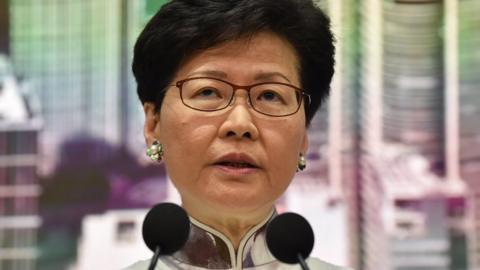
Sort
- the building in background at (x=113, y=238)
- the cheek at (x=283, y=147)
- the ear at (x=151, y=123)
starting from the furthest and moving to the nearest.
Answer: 1. the building in background at (x=113, y=238)
2. the ear at (x=151, y=123)
3. the cheek at (x=283, y=147)

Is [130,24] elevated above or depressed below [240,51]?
above

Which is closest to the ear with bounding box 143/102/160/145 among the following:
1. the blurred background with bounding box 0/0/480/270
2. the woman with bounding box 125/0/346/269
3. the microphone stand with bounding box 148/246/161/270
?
the woman with bounding box 125/0/346/269

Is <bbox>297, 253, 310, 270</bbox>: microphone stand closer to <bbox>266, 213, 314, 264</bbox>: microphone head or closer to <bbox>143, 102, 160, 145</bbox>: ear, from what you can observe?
<bbox>266, 213, 314, 264</bbox>: microphone head

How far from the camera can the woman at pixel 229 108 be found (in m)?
0.76

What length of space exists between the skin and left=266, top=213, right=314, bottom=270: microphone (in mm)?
67

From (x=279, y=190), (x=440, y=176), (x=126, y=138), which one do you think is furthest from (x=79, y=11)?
(x=279, y=190)

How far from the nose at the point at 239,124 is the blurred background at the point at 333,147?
1.03 m

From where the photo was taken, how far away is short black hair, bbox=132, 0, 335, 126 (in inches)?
31.2

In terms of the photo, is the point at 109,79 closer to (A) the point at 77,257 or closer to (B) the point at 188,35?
(A) the point at 77,257

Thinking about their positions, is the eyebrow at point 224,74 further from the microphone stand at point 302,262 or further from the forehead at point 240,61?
the microphone stand at point 302,262

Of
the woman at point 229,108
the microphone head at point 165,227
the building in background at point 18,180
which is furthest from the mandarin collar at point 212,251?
the building in background at point 18,180

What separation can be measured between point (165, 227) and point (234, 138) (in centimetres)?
13

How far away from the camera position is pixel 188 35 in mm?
794

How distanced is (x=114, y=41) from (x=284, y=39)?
1120 mm
